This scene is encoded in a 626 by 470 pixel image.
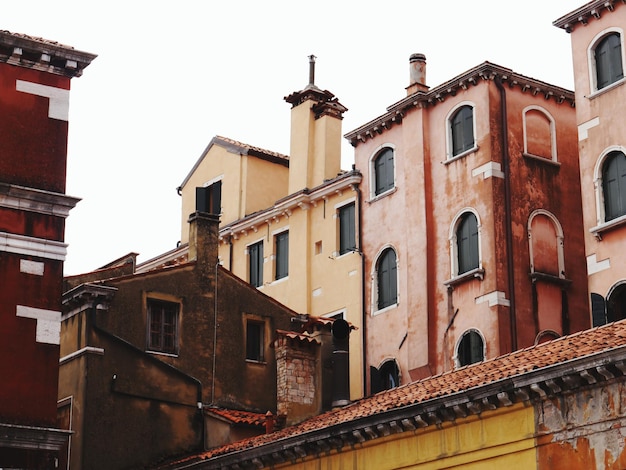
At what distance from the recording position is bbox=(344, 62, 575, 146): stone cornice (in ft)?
121

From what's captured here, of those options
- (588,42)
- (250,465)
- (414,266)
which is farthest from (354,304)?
(250,465)

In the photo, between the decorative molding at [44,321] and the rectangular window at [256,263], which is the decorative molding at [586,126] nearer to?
the rectangular window at [256,263]

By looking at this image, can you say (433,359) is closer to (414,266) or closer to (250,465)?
(414,266)

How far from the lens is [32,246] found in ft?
84.3

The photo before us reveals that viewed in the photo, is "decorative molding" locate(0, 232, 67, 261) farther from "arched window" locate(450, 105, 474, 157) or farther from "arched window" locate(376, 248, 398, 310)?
"arched window" locate(450, 105, 474, 157)

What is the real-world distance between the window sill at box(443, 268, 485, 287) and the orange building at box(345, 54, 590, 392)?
40 millimetres

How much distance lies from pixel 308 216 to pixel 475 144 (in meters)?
6.93

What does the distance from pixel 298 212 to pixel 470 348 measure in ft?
28.4

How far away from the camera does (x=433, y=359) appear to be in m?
36.9

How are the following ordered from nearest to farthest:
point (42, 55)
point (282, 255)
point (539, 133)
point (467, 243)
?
point (42, 55), point (467, 243), point (539, 133), point (282, 255)

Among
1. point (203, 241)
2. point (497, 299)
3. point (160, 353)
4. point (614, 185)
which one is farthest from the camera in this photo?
point (497, 299)

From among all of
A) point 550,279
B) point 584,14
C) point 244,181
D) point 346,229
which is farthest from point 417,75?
point 244,181

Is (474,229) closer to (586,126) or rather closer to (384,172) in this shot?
(586,126)

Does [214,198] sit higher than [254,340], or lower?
higher
